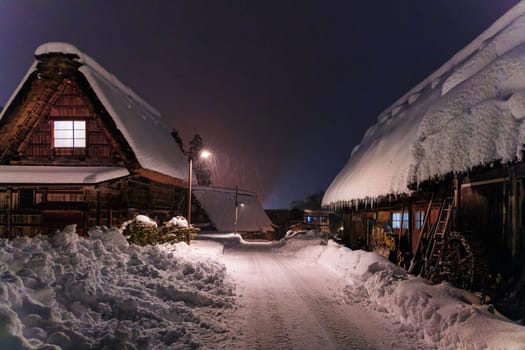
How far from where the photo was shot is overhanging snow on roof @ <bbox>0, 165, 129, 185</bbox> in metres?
16.3

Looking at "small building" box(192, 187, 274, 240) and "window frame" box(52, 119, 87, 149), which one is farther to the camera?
"small building" box(192, 187, 274, 240)

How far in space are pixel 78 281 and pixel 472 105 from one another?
9.51 m

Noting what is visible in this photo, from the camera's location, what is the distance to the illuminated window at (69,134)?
18.6 m

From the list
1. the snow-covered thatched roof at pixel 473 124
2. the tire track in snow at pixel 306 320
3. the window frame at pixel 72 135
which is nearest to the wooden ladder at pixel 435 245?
the snow-covered thatched roof at pixel 473 124

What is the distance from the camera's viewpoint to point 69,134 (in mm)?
18672

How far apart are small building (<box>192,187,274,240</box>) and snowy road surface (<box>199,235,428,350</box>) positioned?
29279 mm

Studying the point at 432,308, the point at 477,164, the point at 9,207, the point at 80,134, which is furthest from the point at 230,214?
the point at 432,308

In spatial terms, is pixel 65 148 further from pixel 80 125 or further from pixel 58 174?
pixel 58 174

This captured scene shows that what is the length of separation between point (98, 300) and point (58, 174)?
Answer: 12.2 metres

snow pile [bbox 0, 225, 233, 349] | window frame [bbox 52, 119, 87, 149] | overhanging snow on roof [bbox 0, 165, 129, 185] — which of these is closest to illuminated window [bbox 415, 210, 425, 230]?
snow pile [bbox 0, 225, 233, 349]

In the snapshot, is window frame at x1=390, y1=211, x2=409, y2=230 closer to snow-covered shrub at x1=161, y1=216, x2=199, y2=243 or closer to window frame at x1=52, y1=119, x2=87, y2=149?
snow-covered shrub at x1=161, y1=216, x2=199, y2=243

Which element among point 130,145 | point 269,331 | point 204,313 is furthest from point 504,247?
point 130,145

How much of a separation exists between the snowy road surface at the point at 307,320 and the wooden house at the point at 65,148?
9502 millimetres

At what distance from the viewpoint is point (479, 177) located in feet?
36.1
